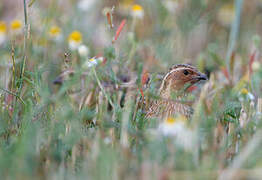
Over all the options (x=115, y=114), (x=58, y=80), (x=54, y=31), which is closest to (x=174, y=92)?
(x=115, y=114)

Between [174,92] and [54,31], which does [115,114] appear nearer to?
[174,92]

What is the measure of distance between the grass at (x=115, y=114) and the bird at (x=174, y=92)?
10cm

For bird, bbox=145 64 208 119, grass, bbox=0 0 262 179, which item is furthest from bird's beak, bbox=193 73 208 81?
grass, bbox=0 0 262 179

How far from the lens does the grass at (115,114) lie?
2.22 m

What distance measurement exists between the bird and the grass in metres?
0.10

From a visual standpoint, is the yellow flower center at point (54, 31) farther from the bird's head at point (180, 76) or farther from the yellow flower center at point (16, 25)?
the bird's head at point (180, 76)

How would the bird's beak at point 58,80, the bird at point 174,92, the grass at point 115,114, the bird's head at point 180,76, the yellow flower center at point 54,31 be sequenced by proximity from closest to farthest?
the grass at point 115,114, the bird at point 174,92, the bird's head at point 180,76, the bird's beak at point 58,80, the yellow flower center at point 54,31

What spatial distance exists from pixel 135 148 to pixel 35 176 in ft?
2.37

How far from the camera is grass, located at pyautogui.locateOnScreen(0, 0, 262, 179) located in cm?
222

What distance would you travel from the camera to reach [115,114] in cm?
340

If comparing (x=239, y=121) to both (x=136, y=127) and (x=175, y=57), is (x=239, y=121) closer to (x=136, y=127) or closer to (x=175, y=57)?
(x=136, y=127)

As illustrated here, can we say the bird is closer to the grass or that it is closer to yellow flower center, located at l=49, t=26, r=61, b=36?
the grass

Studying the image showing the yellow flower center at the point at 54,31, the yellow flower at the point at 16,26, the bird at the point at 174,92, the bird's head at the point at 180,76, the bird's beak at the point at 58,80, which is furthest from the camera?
the yellow flower center at the point at 54,31

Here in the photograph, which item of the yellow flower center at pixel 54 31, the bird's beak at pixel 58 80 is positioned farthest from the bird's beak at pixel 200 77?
the yellow flower center at pixel 54 31
